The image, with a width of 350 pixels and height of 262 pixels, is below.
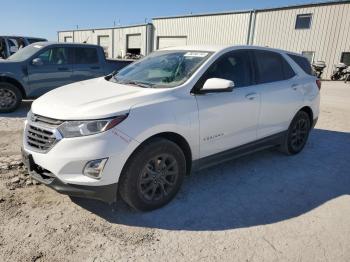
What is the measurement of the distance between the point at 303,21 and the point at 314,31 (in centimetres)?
121

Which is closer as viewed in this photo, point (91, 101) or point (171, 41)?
point (91, 101)

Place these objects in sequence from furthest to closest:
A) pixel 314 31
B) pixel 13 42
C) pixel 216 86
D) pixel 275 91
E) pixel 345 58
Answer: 1. pixel 314 31
2. pixel 345 58
3. pixel 13 42
4. pixel 275 91
5. pixel 216 86

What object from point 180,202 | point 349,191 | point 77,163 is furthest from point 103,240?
point 349,191

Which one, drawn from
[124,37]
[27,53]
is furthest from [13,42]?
[124,37]

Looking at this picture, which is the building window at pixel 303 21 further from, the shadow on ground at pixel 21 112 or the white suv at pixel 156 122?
the white suv at pixel 156 122

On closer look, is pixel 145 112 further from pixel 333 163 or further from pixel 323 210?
pixel 333 163

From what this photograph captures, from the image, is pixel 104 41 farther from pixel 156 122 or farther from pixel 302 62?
pixel 156 122

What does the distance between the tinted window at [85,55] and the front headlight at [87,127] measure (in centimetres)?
625

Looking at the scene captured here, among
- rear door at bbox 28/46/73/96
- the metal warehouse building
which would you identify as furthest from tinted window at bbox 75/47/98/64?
the metal warehouse building

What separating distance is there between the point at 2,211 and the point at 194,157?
2.15 meters

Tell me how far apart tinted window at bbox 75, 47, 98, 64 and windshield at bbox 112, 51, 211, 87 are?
4.59 meters

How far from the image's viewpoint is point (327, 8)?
870 inches

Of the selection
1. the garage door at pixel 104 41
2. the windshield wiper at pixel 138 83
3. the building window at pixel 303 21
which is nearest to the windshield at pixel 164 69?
the windshield wiper at pixel 138 83

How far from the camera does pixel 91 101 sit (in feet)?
11.3
